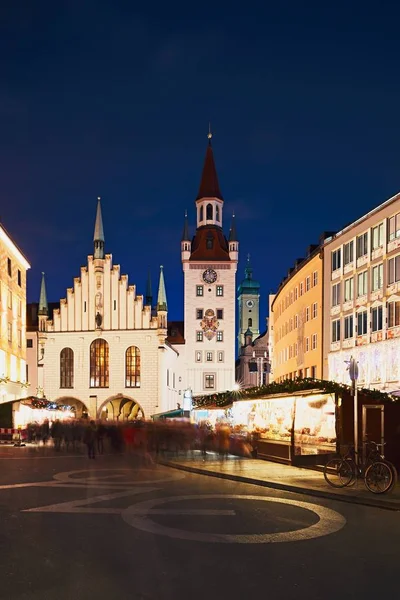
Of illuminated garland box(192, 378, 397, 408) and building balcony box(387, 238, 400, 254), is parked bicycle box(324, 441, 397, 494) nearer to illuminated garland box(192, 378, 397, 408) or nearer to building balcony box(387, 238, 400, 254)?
illuminated garland box(192, 378, 397, 408)

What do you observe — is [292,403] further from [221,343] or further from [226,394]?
[221,343]

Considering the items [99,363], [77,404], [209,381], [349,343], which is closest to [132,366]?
[99,363]

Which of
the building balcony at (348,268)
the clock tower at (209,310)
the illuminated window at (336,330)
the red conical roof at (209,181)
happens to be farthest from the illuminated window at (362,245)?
the red conical roof at (209,181)

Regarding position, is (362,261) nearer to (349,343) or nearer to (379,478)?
(349,343)

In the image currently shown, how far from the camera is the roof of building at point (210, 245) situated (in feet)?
291

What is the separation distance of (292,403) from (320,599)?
688 inches

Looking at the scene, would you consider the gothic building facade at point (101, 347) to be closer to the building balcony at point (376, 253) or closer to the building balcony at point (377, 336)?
the building balcony at point (377, 336)

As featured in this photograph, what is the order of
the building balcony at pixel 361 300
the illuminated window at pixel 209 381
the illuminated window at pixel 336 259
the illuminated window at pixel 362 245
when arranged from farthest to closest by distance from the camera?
the illuminated window at pixel 209 381
the illuminated window at pixel 336 259
the illuminated window at pixel 362 245
the building balcony at pixel 361 300

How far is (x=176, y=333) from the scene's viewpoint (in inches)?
3556

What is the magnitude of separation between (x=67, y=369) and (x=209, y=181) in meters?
33.7

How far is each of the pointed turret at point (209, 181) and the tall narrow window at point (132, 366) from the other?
2749 cm

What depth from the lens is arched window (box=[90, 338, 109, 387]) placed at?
75875mm

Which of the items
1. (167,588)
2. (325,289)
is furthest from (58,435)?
(167,588)

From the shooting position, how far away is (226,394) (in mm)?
33281
